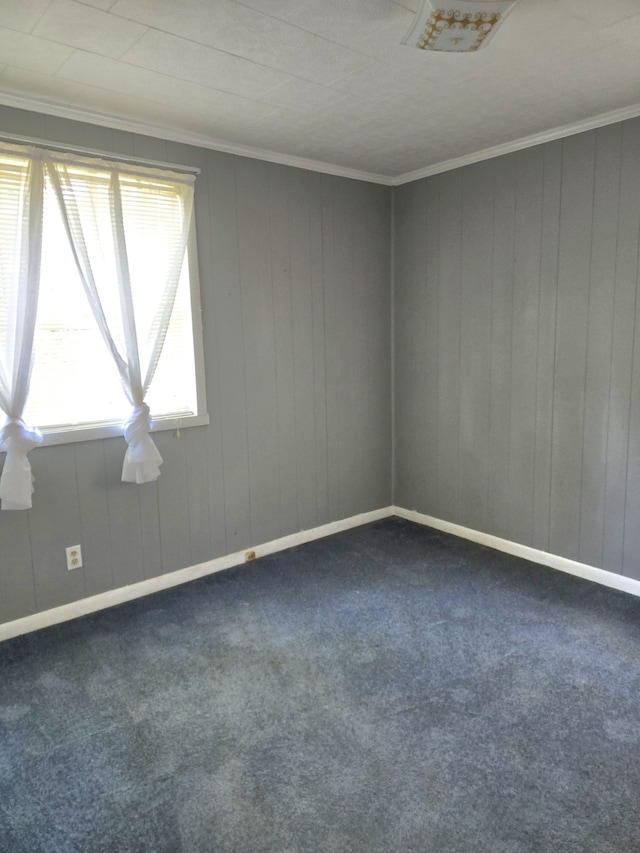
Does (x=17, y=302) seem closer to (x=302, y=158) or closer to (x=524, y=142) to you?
(x=302, y=158)

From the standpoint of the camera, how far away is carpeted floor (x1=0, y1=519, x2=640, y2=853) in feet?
5.64

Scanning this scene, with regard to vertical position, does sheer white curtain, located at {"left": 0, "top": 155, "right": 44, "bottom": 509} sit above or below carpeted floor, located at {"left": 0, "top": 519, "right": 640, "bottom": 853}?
above

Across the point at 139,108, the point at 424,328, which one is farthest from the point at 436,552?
the point at 139,108

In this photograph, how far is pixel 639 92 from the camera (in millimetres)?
2680

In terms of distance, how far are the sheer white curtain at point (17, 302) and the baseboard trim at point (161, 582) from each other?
0.63 metres

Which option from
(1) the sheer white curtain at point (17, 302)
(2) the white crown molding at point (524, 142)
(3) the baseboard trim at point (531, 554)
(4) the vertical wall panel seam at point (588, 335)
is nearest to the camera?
(1) the sheer white curtain at point (17, 302)

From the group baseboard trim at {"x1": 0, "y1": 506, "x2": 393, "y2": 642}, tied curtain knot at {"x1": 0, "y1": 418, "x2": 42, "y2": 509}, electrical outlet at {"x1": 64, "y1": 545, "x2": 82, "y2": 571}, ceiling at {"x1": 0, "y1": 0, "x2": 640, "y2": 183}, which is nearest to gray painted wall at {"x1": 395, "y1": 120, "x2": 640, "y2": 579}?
ceiling at {"x1": 0, "y1": 0, "x2": 640, "y2": 183}

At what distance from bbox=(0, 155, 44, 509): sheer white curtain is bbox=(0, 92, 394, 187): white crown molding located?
243 mm

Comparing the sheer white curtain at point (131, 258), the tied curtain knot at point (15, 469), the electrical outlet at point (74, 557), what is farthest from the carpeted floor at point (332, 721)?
the sheer white curtain at point (131, 258)

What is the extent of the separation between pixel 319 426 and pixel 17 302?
6.53 feet

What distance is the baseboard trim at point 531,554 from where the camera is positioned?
10.5ft

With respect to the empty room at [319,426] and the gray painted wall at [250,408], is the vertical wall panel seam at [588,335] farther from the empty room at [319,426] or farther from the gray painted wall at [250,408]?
the gray painted wall at [250,408]

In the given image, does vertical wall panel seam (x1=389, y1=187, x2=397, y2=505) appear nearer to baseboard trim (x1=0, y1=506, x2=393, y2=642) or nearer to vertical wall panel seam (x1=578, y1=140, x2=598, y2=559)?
baseboard trim (x1=0, y1=506, x2=393, y2=642)

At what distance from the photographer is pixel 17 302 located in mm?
2643
